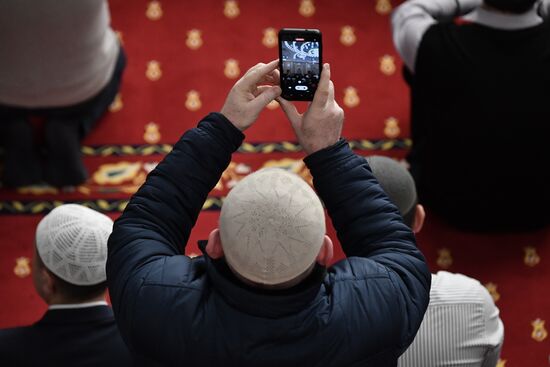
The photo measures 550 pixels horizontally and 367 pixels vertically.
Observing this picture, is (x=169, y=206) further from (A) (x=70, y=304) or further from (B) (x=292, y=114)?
(A) (x=70, y=304)

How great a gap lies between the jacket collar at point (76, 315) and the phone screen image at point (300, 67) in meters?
0.64

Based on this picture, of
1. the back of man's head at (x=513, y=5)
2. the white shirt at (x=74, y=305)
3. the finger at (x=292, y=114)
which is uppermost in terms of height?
the finger at (x=292, y=114)

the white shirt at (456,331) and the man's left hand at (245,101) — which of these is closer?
the man's left hand at (245,101)

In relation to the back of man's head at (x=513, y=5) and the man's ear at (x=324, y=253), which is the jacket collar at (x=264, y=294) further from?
the back of man's head at (x=513, y=5)

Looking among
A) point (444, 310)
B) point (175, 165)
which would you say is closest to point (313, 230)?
point (175, 165)

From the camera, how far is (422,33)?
2.49 meters

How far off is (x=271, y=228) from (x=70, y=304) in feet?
2.54

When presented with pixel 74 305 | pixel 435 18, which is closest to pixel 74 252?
pixel 74 305

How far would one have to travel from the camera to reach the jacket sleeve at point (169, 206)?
127 centimetres

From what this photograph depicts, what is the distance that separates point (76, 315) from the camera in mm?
1672

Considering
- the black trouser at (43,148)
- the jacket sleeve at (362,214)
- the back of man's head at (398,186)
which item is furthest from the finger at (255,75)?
the black trouser at (43,148)

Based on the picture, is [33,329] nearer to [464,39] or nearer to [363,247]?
[363,247]

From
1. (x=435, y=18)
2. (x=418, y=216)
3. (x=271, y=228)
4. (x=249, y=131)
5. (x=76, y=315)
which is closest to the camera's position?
(x=271, y=228)

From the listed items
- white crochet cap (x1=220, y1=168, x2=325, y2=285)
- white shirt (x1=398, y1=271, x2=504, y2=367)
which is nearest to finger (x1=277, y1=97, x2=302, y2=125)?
white crochet cap (x1=220, y1=168, x2=325, y2=285)
